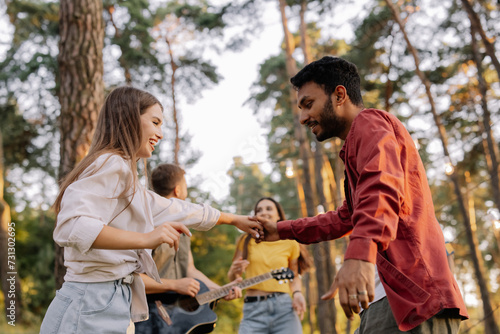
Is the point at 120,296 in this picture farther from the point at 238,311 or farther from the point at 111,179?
the point at 238,311

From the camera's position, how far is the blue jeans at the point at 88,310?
1946 millimetres

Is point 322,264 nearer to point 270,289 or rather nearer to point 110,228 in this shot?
point 270,289

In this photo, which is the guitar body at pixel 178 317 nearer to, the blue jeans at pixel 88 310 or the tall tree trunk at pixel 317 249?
the blue jeans at pixel 88 310

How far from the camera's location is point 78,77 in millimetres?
5039

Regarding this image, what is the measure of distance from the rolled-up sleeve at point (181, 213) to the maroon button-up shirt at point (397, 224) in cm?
100

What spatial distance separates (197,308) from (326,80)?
2472 millimetres

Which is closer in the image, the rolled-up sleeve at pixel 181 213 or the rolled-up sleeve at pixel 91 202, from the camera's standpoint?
the rolled-up sleeve at pixel 91 202

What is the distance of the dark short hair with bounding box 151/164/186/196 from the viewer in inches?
161

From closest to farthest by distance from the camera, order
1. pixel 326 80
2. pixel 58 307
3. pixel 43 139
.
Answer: pixel 58 307 → pixel 326 80 → pixel 43 139

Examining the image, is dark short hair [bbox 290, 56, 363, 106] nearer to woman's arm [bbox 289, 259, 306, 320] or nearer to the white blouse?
the white blouse

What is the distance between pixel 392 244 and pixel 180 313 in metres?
2.46

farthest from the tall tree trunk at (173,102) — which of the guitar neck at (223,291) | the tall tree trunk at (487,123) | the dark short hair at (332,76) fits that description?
the dark short hair at (332,76)

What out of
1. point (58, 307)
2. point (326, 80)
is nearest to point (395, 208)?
point (326, 80)

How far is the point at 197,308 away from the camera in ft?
12.9
